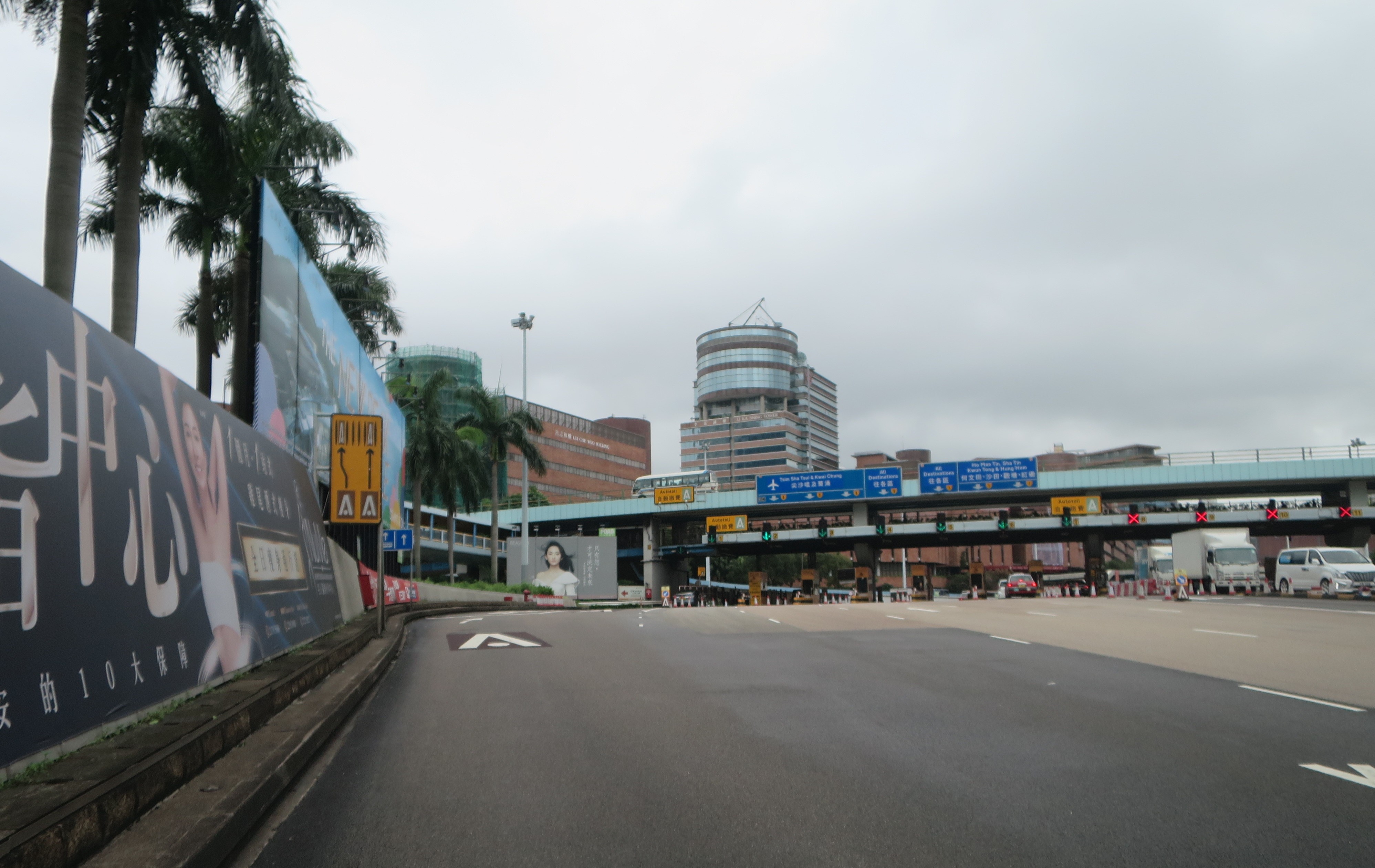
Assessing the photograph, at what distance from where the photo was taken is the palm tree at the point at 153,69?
15.0 metres

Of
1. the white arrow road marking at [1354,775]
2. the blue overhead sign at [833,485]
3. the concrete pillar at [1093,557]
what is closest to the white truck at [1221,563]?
the concrete pillar at [1093,557]

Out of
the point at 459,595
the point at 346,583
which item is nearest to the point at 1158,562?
the point at 459,595

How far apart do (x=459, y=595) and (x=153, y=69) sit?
101 ft

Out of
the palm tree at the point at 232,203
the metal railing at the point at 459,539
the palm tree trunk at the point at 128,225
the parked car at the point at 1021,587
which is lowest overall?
the parked car at the point at 1021,587

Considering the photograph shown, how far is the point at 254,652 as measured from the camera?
9.79m

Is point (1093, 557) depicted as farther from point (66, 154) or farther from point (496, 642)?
point (66, 154)

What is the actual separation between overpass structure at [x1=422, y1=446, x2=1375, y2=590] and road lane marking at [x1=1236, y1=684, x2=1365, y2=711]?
52204 mm

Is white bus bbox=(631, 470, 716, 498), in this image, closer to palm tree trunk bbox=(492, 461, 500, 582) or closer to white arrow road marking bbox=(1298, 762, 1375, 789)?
palm tree trunk bbox=(492, 461, 500, 582)

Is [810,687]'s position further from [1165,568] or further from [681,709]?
[1165,568]

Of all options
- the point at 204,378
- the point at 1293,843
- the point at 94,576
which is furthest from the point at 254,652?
the point at 204,378

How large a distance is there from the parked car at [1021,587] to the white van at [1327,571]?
17967 millimetres

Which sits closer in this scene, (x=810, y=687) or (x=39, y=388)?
(x=39, y=388)

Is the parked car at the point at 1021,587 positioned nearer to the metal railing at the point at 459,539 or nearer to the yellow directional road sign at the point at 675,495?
the yellow directional road sign at the point at 675,495

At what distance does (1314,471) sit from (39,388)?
7753cm
